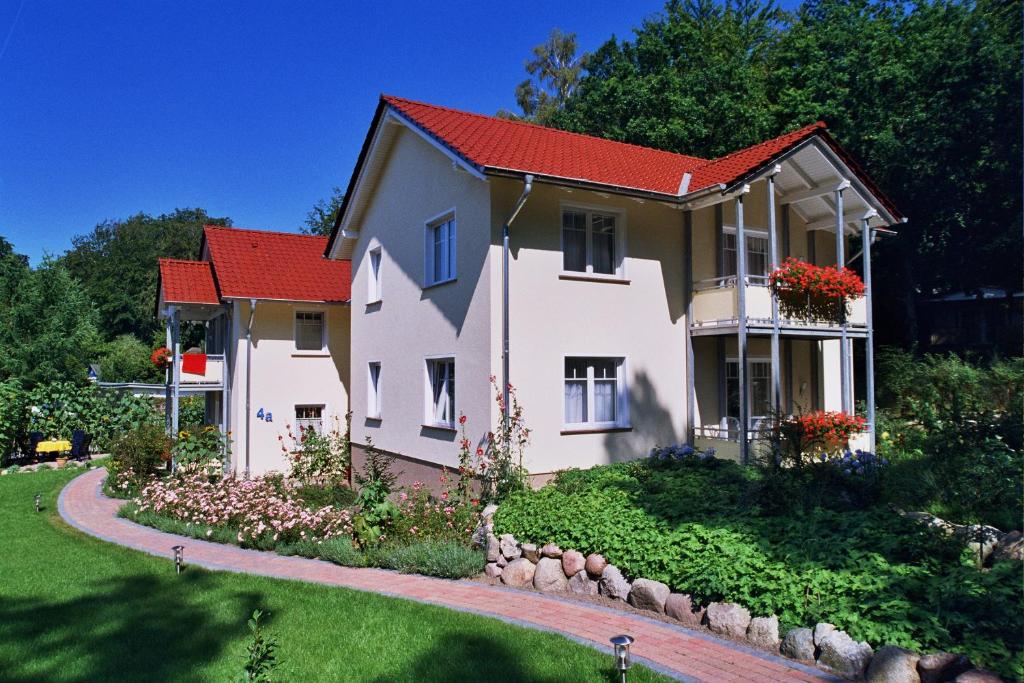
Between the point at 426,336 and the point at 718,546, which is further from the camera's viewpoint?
the point at 426,336

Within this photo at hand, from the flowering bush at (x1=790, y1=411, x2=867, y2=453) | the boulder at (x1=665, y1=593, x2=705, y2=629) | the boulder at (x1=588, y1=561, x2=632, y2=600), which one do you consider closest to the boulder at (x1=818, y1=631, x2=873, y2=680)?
the boulder at (x1=665, y1=593, x2=705, y2=629)

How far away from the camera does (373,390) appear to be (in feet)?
57.6

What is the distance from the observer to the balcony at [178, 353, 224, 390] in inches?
814

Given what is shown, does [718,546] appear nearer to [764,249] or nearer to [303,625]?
[303,625]

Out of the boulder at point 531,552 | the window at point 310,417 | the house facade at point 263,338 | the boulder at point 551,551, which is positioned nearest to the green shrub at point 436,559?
the boulder at point 531,552

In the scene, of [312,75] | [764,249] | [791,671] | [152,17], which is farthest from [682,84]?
[791,671]

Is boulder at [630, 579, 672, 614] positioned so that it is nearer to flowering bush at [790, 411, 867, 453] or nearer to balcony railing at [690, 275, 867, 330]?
Result: flowering bush at [790, 411, 867, 453]

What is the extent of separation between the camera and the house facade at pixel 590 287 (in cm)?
1245

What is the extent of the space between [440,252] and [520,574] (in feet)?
24.9

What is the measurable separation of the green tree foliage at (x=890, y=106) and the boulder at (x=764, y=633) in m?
20.7

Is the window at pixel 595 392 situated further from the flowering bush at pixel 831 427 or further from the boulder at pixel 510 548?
the boulder at pixel 510 548

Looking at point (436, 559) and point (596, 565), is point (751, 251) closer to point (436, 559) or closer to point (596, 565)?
point (596, 565)

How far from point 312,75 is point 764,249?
1048 cm

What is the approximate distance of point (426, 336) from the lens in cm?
1460
